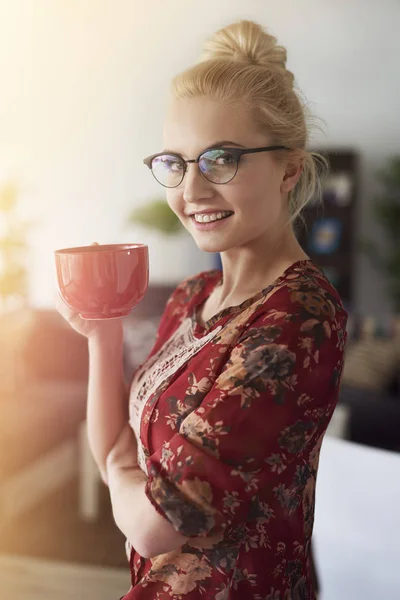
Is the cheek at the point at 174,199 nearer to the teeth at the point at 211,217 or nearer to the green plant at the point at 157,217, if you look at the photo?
the teeth at the point at 211,217

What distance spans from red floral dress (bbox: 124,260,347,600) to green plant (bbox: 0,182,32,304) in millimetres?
3315

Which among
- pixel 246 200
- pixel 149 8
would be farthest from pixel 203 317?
pixel 149 8

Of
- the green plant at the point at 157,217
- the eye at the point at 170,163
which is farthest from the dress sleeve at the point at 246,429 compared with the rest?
the green plant at the point at 157,217

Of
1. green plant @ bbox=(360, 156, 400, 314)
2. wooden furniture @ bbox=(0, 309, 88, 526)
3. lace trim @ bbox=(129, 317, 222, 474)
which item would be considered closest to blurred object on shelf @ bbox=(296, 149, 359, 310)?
green plant @ bbox=(360, 156, 400, 314)

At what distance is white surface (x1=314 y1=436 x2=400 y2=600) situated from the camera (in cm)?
128

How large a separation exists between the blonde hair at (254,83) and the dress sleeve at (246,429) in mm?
240

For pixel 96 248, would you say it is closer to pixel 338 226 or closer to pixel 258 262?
pixel 258 262

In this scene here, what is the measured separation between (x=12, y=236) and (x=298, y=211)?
3.46 meters

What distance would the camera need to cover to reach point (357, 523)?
1.33 meters

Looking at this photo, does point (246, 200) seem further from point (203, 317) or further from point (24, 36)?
point (24, 36)

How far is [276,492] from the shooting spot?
702 millimetres

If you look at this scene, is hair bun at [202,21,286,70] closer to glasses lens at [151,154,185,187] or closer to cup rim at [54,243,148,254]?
glasses lens at [151,154,185,187]

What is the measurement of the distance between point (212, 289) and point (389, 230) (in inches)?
185

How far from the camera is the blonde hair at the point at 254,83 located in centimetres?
73
